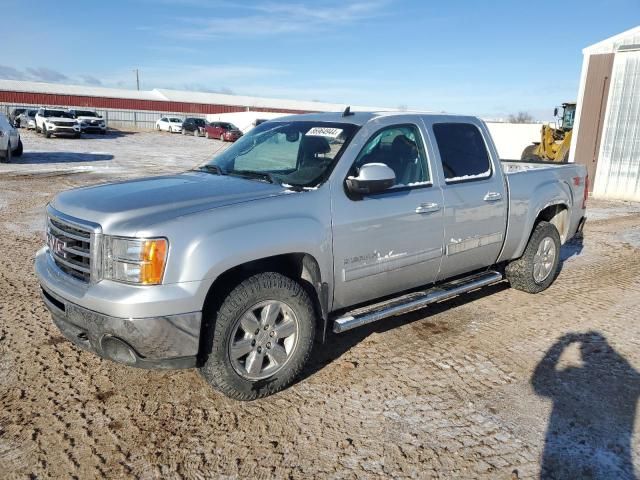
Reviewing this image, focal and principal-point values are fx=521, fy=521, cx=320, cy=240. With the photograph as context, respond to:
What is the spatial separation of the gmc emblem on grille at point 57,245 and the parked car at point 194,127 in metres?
38.7

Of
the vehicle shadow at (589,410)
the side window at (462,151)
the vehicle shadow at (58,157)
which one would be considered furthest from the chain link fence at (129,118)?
the vehicle shadow at (589,410)

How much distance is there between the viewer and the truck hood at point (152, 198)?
3.07m

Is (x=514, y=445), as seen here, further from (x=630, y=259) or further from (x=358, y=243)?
(x=630, y=259)

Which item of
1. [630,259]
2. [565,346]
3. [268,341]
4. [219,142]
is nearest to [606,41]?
[630,259]

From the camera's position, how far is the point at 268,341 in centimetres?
346

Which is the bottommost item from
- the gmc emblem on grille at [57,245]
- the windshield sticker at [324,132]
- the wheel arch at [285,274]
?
the wheel arch at [285,274]

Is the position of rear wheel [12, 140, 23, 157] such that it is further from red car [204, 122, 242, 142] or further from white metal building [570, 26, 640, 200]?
white metal building [570, 26, 640, 200]

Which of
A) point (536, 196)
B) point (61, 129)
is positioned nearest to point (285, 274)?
point (536, 196)

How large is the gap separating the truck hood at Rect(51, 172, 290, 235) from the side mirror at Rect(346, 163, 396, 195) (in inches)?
19.7

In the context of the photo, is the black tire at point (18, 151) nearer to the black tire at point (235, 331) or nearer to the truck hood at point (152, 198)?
the truck hood at point (152, 198)

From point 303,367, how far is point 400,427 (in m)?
0.85

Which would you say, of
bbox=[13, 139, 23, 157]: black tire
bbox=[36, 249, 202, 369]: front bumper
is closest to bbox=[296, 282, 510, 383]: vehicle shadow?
bbox=[36, 249, 202, 369]: front bumper

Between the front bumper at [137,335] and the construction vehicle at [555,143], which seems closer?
the front bumper at [137,335]

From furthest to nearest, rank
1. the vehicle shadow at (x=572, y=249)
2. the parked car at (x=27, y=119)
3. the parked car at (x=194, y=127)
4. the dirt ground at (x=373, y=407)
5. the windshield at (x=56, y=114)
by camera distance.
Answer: the parked car at (x=194, y=127)
the parked car at (x=27, y=119)
the windshield at (x=56, y=114)
the vehicle shadow at (x=572, y=249)
the dirt ground at (x=373, y=407)
